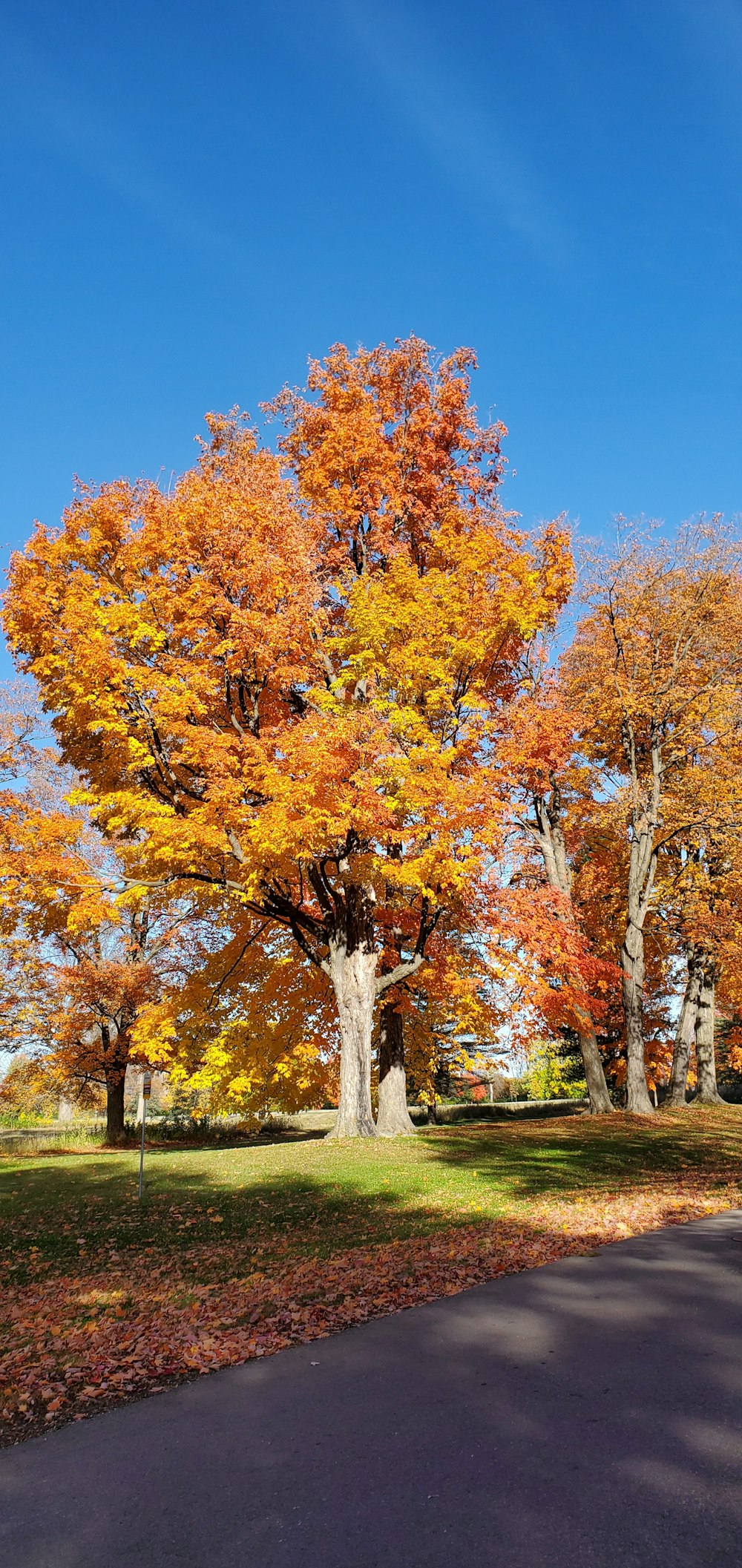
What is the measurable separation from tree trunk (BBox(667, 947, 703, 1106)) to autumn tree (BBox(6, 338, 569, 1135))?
13326 millimetres

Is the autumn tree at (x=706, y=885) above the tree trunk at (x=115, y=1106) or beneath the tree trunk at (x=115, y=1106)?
above

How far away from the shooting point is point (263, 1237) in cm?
834

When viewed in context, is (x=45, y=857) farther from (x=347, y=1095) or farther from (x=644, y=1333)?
(x=644, y=1333)

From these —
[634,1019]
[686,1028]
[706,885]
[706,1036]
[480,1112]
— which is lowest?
[480,1112]

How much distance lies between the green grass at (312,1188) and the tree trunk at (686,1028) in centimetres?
922

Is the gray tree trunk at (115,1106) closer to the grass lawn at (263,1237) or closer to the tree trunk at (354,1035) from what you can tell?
the grass lawn at (263,1237)

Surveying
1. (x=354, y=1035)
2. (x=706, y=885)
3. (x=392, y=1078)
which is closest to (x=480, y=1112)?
(x=706, y=885)

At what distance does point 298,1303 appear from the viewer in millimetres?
6043

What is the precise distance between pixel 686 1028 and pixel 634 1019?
706 centimetres

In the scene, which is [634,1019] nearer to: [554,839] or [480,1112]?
[554,839]

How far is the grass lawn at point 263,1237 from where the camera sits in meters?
5.23

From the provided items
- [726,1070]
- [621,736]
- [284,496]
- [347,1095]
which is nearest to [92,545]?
[284,496]

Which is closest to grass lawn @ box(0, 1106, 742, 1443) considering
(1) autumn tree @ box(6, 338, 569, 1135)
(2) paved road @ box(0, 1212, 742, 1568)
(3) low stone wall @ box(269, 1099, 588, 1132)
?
(2) paved road @ box(0, 1212, 742, 1568)

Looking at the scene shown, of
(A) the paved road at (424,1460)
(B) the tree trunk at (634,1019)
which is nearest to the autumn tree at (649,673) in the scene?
(B) the tree trunk at (634,1019)
